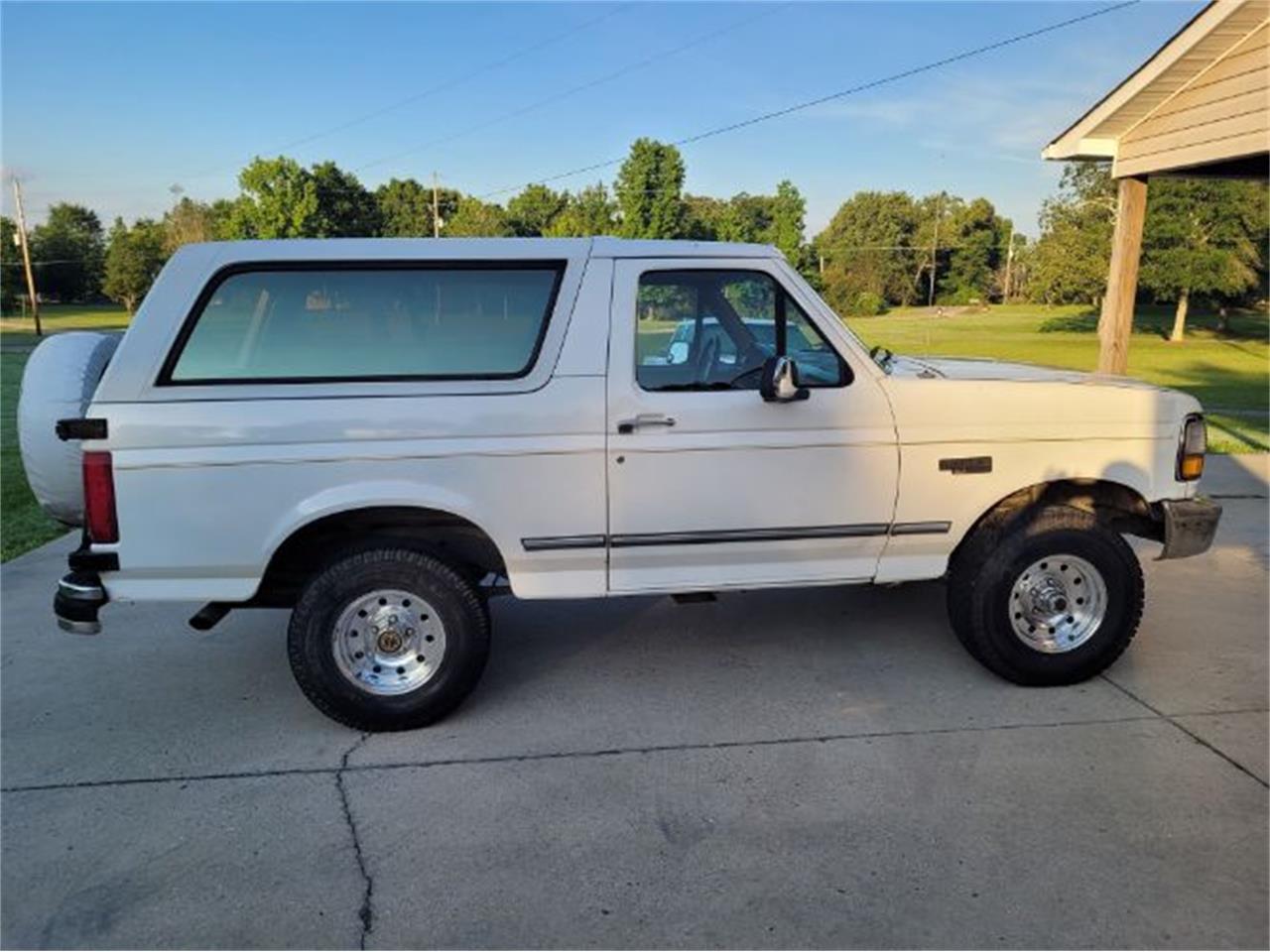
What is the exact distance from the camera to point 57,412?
3.75m

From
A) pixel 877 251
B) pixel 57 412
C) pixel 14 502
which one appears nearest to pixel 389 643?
pixel 57 412

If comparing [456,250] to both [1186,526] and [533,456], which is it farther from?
[1186,526]

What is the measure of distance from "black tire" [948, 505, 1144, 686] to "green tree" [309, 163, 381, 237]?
6701cm

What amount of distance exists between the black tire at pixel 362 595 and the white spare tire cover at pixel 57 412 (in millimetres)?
1101

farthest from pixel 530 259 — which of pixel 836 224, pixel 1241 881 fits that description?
pixel 836 224

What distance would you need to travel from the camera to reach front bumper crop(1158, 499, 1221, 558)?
4.19m

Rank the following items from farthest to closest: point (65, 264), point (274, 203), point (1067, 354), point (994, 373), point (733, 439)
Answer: point (65, 264) → point (274, 203) → point (1067, 354) → point (994, 373) → point (733, 439)

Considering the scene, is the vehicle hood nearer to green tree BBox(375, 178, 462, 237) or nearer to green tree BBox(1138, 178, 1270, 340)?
green tree BBox(1138, 178, 1270, 340)

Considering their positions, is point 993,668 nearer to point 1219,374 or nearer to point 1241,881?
point 1241,881

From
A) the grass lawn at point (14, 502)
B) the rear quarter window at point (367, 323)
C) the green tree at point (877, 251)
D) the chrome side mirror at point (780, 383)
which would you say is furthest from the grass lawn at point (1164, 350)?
the green tree at point (877, 251)

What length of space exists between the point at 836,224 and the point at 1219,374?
8865 centimetres

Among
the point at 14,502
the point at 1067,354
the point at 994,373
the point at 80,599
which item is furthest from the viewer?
the point at 1067,354

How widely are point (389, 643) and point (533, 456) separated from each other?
1019 millimetres

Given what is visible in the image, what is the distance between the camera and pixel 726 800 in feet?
10.9
